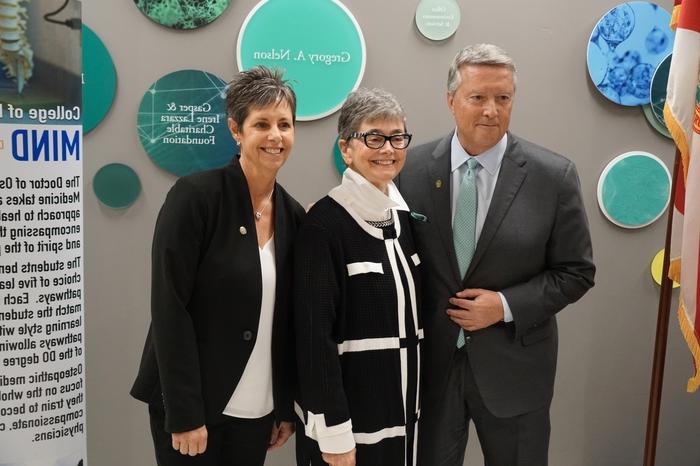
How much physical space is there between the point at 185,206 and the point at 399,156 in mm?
592

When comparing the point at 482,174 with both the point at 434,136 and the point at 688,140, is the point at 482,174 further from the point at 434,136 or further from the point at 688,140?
the point at 688,140

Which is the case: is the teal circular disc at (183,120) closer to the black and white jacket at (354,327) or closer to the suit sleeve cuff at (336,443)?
the black and white jacket at (354,327)

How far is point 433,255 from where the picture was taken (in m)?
2.04

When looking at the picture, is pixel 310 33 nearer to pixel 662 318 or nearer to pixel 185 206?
pixel 185 206

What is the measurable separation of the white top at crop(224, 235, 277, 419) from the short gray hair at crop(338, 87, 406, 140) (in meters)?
0.43

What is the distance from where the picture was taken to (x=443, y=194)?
2.08 metres

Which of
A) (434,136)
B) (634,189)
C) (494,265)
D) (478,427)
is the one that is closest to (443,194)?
(494,265)

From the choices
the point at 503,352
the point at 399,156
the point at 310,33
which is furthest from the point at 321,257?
the point at 310,33

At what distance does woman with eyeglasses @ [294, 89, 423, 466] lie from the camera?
1.75m

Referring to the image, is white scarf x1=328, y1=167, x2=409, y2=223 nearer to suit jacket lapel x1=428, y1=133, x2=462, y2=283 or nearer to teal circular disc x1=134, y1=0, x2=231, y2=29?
suit jacket lapel x1=428, y1=133, x2=462, y2=283

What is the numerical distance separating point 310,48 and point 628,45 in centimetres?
127

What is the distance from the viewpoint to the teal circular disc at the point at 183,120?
2475 millimetres

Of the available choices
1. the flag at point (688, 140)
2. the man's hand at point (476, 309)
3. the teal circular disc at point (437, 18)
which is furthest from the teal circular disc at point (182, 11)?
the flag at point (688, 140)

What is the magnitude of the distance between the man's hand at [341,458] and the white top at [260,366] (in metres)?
0.22
